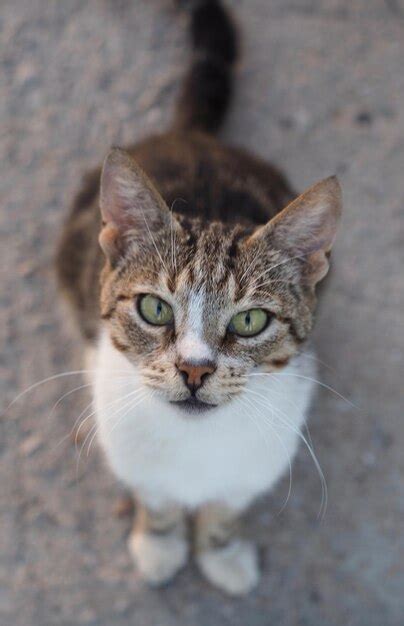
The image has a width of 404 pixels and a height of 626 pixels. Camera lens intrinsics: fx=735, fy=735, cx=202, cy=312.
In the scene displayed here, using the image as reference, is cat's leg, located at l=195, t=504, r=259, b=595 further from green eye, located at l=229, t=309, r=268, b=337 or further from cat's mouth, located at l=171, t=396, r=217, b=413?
green eye, located at l=229, t=309, r=268, b=337

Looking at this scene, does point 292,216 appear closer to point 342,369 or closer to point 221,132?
point 342,369

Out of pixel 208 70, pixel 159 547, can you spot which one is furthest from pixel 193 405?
pixel 208 70

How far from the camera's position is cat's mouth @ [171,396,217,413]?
1.60m

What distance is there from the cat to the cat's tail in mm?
303

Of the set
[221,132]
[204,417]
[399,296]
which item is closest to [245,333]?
[204,417]

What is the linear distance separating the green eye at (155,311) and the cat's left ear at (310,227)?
0.82 feet

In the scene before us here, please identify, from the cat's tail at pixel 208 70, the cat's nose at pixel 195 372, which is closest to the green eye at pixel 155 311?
the cat's nose at pixel 195 372

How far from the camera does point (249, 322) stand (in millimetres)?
1608

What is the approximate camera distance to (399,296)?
2.68 metres

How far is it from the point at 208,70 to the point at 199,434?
57.2 inches

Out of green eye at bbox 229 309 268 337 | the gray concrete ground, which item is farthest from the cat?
the gray concrete ground

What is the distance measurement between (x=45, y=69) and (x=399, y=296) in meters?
1.67

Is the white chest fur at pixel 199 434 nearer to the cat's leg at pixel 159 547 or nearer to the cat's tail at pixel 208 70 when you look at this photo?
the cat's leg at pixel 159 547

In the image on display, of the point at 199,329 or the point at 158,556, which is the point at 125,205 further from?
the point at 158,556
